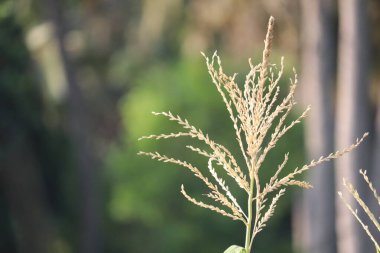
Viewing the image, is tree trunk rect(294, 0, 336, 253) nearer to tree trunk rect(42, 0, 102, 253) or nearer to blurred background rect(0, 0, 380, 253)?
blurred background rect(0, 0, 380, 253)

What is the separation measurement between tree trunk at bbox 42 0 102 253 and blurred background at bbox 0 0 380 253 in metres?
0.03

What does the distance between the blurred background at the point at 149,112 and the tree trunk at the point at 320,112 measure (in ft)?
0.07

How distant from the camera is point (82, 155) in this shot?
2408 cm

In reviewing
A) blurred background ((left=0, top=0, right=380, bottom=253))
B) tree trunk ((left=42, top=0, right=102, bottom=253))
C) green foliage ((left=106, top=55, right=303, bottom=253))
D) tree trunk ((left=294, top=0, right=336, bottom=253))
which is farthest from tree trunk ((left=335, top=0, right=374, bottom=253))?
green foliage ((left=106, top=55, right=303, bottom=253))

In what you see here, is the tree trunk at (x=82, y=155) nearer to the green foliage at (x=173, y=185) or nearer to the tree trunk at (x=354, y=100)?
the green foliage at (x=173, y=185)

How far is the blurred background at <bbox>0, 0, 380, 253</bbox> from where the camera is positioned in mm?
16719

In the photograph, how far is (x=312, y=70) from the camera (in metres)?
17.2

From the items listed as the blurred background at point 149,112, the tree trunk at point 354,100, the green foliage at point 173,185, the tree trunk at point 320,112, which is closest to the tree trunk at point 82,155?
the blurred background at point 149,112

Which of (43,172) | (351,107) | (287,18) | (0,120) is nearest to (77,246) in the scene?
(43,172)

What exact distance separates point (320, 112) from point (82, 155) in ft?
26.4

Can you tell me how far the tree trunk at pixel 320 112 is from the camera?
16.8 m

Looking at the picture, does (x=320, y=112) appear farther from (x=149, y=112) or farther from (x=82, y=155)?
(x=149, y=112)

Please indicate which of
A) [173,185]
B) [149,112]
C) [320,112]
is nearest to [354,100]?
[320,112]

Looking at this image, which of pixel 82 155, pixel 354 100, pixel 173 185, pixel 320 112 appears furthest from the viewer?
pixel 173 185
